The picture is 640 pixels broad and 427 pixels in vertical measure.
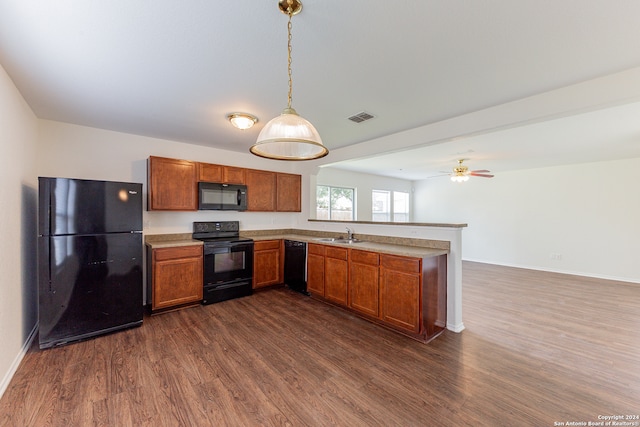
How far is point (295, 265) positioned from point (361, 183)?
4.16 metres

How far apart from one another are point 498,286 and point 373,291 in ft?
10.6

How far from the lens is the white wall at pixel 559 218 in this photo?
530 centimetres

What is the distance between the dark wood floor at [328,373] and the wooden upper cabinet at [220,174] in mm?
2035

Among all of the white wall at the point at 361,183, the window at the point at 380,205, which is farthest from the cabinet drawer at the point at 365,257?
the window at the point at 380,205

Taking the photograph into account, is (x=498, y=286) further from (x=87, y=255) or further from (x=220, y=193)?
(x=87, y=255)

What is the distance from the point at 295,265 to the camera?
4.40m

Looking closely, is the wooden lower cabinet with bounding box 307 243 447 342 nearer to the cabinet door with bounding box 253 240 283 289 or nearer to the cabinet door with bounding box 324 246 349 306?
the cabinet door with bounding box 324 246 349 306

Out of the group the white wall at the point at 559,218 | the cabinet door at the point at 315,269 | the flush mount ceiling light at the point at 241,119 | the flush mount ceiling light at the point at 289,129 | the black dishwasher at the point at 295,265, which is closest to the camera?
the flush mount ceiling light at the point at 289,129

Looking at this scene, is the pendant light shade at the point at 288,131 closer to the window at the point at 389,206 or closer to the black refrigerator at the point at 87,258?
the black refrigerator at the point at 87,258

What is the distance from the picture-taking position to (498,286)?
4.85 m

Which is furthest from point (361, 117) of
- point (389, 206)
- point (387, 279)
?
point (389, 206)

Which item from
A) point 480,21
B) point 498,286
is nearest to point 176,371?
point 480,21

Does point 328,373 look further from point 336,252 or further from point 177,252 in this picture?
point 177,252

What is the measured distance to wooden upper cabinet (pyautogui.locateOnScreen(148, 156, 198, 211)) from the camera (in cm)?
362
